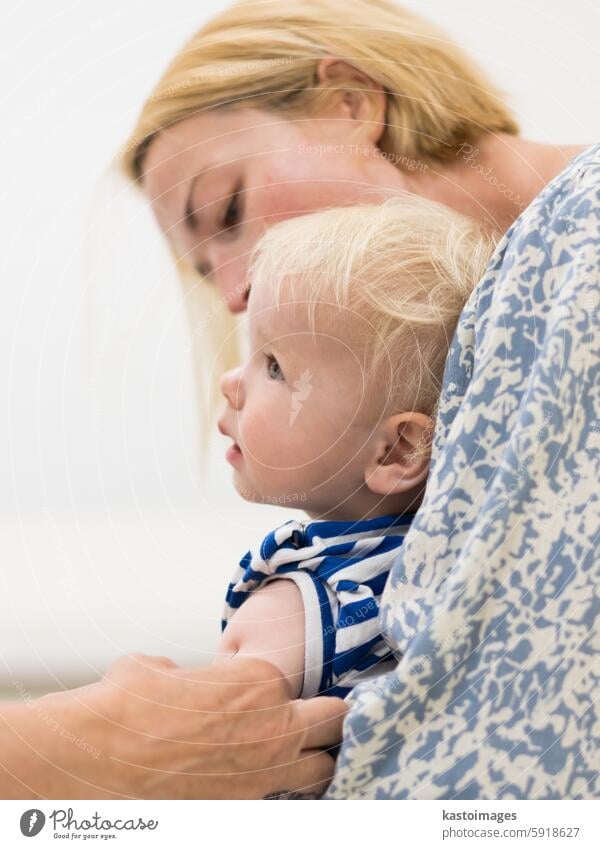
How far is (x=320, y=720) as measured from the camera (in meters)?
0.57

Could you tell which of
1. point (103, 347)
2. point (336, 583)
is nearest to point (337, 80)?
point (103, 347)

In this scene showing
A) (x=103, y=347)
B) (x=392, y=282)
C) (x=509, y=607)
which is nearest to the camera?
(x=509, y=607)

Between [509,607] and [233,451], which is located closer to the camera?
[509,607]

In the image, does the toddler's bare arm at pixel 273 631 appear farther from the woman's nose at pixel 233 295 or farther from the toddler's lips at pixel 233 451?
the woman's nose at pixel 233 295

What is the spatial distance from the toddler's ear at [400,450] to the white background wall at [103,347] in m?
0.22

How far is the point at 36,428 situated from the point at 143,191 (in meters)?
0.31

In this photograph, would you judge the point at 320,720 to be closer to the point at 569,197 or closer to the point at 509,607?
the point at 509,607

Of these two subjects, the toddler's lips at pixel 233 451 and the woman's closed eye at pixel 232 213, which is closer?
the toddler's lips at pixel 233 451

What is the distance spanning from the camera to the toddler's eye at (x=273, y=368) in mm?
701

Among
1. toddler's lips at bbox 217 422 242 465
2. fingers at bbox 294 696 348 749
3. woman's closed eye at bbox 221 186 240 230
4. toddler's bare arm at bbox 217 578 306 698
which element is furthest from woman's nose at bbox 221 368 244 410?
woman's closed eye at bbox 221 186 240 230

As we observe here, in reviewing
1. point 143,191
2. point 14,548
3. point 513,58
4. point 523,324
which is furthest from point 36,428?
point 513,58
